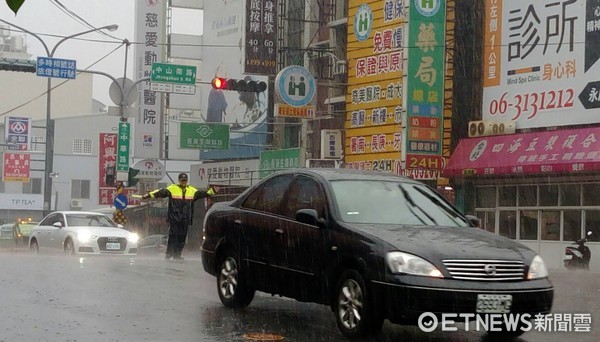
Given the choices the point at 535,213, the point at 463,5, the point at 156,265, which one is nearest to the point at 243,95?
the point at 463,5

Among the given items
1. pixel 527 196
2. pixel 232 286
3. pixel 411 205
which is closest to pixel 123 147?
pixel 527 196

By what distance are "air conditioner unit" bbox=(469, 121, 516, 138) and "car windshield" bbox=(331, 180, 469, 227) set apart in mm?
20147

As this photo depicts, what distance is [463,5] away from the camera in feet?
106

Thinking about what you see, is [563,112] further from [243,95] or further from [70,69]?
[243,95]

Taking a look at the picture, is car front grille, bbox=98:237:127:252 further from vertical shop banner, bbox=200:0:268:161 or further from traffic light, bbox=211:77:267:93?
vertical shop banner, bbox=200:0:268:161

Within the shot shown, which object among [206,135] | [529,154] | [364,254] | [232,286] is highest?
[206,135]

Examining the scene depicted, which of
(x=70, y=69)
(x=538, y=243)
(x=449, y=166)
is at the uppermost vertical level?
(x=70, y=69)

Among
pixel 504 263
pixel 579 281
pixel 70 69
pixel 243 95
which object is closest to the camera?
pixel 504 263

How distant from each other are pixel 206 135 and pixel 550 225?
68.5 feet

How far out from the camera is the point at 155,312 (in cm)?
1019

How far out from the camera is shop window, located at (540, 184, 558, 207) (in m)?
29.1

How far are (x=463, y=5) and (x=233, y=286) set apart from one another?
2346cm

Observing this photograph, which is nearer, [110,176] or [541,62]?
[541,62]

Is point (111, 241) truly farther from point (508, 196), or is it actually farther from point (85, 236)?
point (508, 196)
